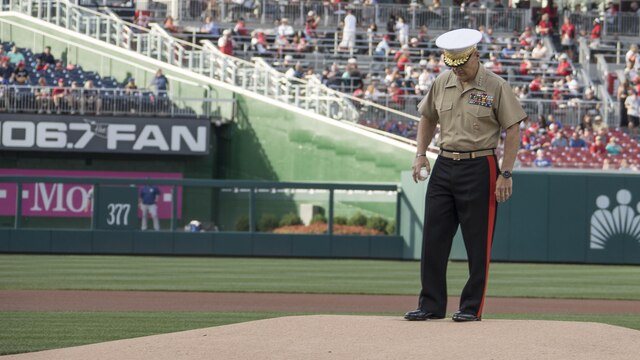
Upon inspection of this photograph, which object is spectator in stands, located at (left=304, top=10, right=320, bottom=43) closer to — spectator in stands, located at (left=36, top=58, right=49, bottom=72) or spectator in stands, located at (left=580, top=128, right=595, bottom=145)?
spectator in stands, located at (left=36, top=58, right=49, bottom=72)

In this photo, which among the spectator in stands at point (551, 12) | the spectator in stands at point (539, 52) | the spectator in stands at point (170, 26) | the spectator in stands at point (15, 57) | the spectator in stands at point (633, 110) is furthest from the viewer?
the spectator in stands at point (551, 12)

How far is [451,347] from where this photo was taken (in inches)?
279

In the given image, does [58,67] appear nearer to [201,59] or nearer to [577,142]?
[201,59]

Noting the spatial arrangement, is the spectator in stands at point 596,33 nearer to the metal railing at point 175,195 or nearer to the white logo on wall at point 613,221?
the white logo on wall at point 613,221

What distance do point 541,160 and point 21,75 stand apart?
40.0 ft

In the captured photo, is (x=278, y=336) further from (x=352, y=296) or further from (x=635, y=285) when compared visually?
(x=635, y=285)

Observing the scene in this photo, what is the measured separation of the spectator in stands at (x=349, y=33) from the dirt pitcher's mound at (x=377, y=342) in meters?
26.0

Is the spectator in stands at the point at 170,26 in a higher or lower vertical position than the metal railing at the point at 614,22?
lower

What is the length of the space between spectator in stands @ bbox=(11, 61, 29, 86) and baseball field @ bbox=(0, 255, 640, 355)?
22.3ft

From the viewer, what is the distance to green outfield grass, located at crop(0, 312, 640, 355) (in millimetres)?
9430

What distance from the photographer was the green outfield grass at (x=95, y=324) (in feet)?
30.9

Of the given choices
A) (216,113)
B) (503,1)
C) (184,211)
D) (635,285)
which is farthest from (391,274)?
(503,1)

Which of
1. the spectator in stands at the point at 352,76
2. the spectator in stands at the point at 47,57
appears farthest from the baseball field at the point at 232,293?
the spectator in stands at the point at 47,57

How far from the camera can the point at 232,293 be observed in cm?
1545
